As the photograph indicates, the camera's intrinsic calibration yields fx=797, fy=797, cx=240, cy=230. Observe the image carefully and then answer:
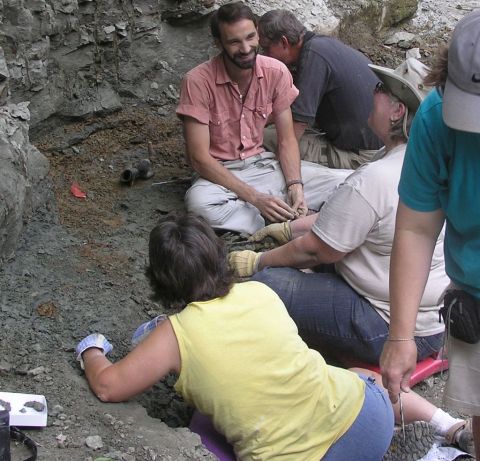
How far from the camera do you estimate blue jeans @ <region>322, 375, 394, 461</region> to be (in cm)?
282

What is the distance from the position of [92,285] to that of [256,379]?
159 cm

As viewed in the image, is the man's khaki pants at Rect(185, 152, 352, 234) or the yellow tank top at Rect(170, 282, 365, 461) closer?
the yellow tank top at Rect(170, 282, 365, 461)

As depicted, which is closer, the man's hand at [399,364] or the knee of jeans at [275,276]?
the man's hand at [399,364]

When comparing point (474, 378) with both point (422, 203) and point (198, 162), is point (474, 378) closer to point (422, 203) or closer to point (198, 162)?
point (422, 203)

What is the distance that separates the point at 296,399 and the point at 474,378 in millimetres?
608

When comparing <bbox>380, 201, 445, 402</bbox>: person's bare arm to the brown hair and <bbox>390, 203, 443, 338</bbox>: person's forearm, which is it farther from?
the brown hair

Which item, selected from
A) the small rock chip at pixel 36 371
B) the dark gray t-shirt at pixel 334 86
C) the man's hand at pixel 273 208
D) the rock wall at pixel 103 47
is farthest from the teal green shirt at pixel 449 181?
the rock wall at pixel 103 47

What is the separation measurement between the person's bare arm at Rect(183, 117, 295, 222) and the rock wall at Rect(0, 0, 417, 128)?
114 cm

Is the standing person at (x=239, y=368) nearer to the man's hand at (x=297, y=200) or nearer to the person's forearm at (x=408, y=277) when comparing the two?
the person's forearm at (x=408, y=277)

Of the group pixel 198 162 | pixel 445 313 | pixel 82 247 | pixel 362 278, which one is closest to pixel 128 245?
pixel 82 247

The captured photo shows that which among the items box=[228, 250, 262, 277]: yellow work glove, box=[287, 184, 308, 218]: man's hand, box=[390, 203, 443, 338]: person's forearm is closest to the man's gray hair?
box=[287, 184, 308, 218]: man's hand

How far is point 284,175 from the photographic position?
17.0 ft

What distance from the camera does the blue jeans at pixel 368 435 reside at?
282cm

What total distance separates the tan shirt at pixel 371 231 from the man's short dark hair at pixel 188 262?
76cm
